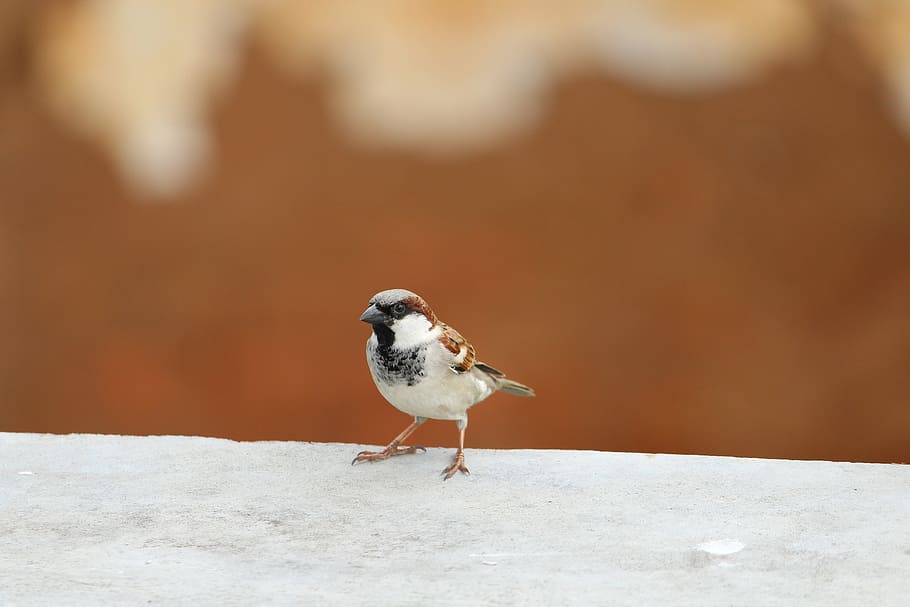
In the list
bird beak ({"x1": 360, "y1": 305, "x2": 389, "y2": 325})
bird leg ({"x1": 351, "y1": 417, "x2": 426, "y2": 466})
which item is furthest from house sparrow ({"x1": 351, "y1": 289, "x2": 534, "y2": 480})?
bird leg ({"x1": 351, "y1": 417, "x2": 426, "y2": 466})

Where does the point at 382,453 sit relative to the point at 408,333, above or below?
below

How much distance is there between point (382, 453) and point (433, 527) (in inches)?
19.4

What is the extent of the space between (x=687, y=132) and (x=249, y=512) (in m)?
Result: 4.65

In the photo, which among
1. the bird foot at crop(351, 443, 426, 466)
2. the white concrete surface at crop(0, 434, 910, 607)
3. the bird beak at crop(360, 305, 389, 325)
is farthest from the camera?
the bird foot at crop(351, 443, 426, 466)

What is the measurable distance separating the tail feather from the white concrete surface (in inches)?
6.7

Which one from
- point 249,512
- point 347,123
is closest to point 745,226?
point 347,123

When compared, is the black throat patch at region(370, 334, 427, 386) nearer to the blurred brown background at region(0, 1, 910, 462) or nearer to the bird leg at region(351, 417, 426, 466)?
the bird leg at region(351, 417, 426, 466)

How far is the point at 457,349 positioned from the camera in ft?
7.33

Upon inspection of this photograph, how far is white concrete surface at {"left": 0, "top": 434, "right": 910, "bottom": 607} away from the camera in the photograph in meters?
1.55

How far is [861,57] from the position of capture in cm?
614

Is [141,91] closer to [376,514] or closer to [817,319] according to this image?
[817,319]

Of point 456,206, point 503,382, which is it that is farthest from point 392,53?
point 503,382

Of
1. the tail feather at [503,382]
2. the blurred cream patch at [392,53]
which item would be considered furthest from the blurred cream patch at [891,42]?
the tail feather at [503,382]

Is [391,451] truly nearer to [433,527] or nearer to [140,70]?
[433,527]
